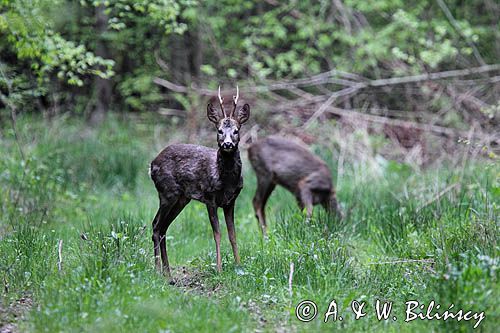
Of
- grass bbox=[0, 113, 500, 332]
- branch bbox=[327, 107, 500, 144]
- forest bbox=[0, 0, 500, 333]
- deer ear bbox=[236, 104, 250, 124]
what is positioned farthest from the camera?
branch bbox=[327, 107, 500, 144]

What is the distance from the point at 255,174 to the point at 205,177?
444 centimetres

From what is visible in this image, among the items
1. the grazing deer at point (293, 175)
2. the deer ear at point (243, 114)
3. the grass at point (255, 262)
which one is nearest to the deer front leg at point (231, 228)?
the grass at point (255, 262)

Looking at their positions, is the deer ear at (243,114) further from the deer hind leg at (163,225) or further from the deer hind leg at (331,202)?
the deer hind leg at (331,202)

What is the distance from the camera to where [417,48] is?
14.1 meters

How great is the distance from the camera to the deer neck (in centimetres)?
560

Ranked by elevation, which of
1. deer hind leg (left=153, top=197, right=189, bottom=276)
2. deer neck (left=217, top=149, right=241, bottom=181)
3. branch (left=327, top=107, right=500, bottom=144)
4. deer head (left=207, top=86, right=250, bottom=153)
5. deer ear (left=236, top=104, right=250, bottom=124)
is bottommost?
deer hind leg (left=153, top=197, right=189, bottom=276)

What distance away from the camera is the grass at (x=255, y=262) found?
4.47 m

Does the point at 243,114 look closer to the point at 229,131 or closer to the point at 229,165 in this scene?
→ the point at 229,131

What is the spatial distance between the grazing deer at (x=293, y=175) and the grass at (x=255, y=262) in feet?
1.13

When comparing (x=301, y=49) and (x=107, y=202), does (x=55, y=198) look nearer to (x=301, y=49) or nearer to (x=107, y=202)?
(x=107, y=202)

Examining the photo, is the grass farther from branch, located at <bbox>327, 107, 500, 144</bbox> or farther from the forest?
branch, located at <bbox>327, 107, 500, 144</bbox>

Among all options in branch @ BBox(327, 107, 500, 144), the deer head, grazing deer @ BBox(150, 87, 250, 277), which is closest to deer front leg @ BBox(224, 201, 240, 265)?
grazing deer @ BBox(150, 87, 250, 277)

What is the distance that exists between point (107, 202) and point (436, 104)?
6.88 meters

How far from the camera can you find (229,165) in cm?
561
